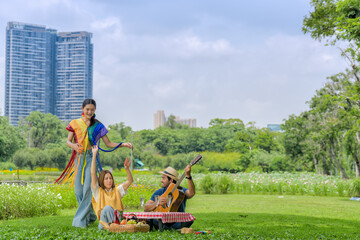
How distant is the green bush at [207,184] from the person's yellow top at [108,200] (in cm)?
1555

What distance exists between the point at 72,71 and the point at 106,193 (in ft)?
445

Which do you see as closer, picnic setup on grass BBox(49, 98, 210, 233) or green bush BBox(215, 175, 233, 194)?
picnic setup on grass BBox(49, 98, 210, 233)

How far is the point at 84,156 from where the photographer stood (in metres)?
7.27

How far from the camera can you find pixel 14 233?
6301mm

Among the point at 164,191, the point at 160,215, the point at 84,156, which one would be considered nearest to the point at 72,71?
the point at 84,156

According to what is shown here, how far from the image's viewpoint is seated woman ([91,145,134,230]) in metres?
6.51

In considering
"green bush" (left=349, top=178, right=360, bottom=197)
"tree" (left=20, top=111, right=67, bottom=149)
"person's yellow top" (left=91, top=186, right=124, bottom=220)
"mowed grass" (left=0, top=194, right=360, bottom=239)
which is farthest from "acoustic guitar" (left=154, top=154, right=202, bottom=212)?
"tree" (left=20, top=111, right=67, bottom=149)

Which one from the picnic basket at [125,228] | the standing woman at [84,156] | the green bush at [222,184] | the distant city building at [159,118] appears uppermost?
the distant city building at [159,118]

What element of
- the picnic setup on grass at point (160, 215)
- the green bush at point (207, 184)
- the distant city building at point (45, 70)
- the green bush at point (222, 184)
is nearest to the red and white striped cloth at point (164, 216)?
the picnic setup on grass at point (160, 215)

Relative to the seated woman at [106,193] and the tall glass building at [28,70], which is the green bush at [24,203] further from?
the tall glass building at [28,70]

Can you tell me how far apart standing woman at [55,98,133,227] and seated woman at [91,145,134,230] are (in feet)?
1.05

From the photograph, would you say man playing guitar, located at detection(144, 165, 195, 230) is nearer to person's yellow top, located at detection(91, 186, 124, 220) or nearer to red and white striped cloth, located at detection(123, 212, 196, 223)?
red and white striped cloth, located at detection(123, 212, 196, 223)

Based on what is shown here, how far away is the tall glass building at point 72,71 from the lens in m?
133

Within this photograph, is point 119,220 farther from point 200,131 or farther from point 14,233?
point 200,131
